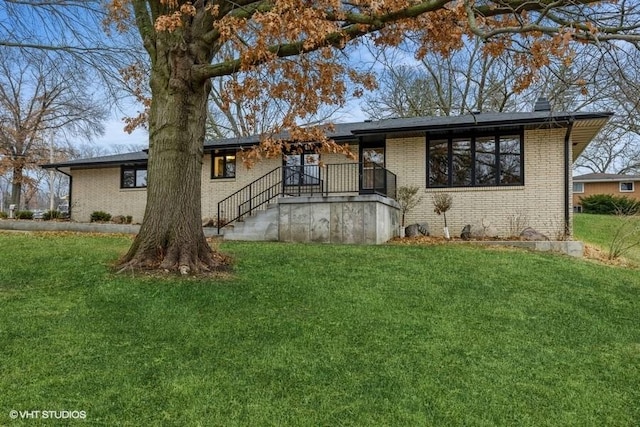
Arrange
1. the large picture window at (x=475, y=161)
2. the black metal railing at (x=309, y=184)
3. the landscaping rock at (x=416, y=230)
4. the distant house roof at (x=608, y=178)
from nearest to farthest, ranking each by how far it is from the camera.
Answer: the large picture window at (x=475, y=161) < the landscaping rock at (x=416, y=230) < the black metal railing at (x=309, y=184) < the distant house roof at (x=608, y=178)

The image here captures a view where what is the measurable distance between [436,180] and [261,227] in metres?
5.33

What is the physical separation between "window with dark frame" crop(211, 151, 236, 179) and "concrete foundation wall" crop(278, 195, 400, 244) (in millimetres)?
4616

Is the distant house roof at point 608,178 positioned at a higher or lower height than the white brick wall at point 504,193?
higher

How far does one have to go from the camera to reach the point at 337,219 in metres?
12.1

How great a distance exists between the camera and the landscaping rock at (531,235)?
38.9 feet

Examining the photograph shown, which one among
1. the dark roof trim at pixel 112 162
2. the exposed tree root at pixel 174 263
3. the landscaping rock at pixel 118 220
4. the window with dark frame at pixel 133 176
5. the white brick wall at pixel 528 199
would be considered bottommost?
the exposed tree root at pixel 174 263

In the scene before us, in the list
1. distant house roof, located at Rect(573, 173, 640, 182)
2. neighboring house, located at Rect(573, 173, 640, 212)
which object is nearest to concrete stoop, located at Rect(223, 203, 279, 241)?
neighboring house, located at Rect(573, 173, 640, 212)

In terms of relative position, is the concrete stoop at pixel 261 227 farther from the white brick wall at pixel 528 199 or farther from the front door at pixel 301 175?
the white brick wall at pixel 528 199

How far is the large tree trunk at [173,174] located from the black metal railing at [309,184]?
20.9ft

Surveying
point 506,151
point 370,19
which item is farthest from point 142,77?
point 506,151

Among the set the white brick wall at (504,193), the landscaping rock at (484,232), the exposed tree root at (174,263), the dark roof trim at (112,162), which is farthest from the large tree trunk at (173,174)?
the dark roof trim at (112,162)

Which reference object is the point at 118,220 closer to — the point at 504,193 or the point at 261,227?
the point at 261,227

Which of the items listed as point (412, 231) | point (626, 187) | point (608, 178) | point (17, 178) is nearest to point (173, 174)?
point (412, 231)

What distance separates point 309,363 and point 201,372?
88cm
